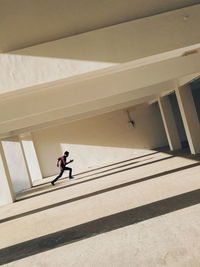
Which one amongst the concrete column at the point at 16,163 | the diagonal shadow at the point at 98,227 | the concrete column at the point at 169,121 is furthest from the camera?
the concrete column at the point at 169,121

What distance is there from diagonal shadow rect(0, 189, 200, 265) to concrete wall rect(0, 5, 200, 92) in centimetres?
283

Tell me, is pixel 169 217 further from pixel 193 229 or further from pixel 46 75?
pixel 46 75

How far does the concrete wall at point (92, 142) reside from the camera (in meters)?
22.1

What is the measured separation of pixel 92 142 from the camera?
22.1m

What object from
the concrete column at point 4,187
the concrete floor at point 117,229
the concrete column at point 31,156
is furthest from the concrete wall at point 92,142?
the concrete floor at point 117,229

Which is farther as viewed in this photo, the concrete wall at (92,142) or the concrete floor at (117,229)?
the concrete wall at (92,142)

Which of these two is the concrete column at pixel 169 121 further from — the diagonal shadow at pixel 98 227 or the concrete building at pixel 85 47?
the diagonal shadow at pixel 98 227

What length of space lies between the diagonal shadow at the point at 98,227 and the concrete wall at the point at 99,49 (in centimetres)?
283

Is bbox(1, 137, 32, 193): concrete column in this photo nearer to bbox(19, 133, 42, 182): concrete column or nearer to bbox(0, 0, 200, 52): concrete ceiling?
bbox(19, 133, 42, 182): concrete column

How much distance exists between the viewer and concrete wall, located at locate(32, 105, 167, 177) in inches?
870

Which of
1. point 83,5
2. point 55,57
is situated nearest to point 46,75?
point 55,57

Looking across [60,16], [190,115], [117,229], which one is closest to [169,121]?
[190,115]

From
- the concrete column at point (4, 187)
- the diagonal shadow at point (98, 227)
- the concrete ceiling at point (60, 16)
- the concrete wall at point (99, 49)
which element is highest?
the concrete ceiling at point (60, 16)

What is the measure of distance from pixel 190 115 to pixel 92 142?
880cm
